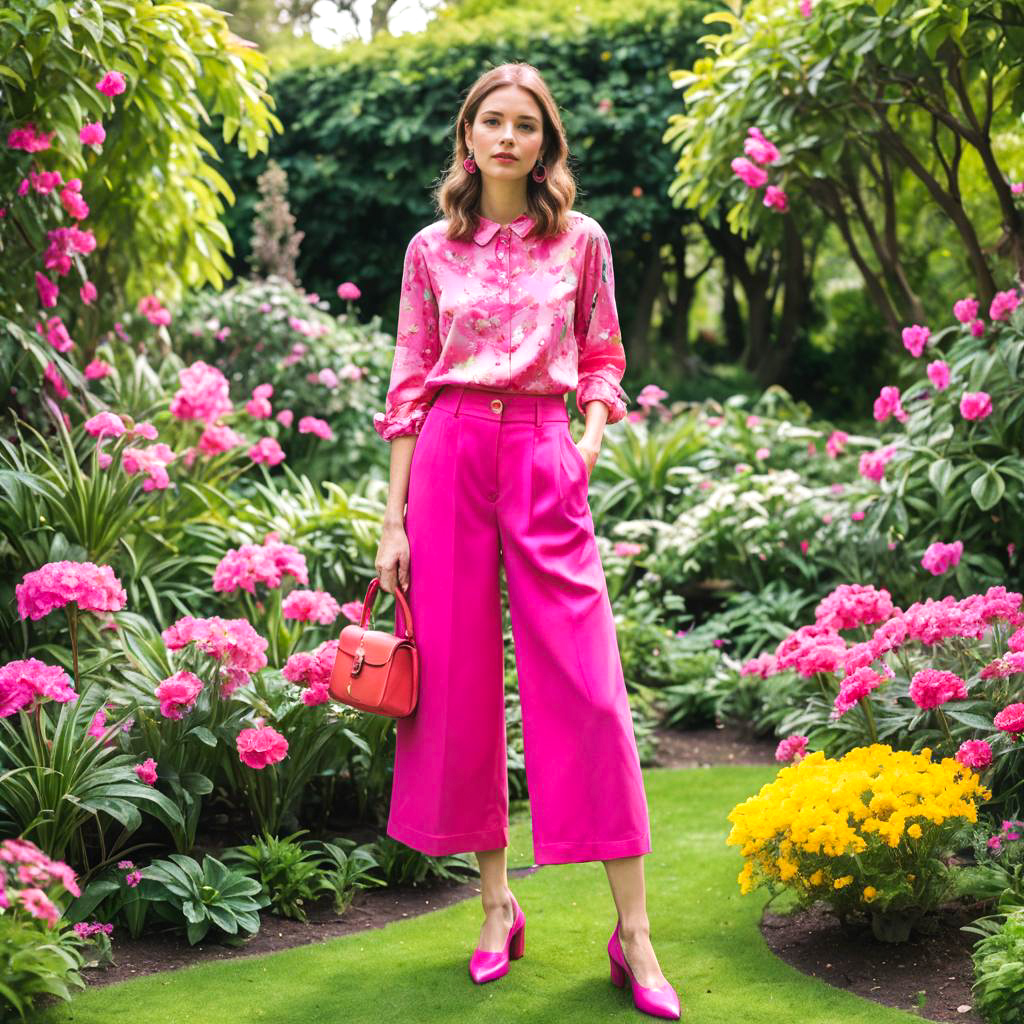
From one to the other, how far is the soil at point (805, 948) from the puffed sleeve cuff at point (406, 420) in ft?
4.07

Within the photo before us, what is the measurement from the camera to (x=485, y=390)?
268 cm

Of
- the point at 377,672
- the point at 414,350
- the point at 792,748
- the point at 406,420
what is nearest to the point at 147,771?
the point at 377,672

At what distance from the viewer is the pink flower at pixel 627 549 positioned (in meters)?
5.58

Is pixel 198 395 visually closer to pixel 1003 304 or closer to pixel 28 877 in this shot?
pixel 28 877

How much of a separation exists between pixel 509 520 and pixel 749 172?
2615mm

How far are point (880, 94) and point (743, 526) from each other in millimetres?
1833

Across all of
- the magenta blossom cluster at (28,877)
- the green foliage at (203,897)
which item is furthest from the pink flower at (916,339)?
the magenta blossom cluster at (28,877)

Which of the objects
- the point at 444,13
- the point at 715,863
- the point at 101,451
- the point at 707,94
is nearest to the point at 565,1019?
the point at 715,863

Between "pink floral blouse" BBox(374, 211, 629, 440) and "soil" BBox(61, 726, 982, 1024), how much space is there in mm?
1255

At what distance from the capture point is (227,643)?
10.3 feet

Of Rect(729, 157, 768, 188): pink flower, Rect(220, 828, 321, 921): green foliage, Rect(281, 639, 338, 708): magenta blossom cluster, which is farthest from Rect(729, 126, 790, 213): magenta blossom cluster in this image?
Rect(220, 828, 321, 921): green foliage

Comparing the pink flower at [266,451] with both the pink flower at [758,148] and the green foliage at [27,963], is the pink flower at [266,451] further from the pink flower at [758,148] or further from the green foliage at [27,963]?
the green foliage at [27,963]

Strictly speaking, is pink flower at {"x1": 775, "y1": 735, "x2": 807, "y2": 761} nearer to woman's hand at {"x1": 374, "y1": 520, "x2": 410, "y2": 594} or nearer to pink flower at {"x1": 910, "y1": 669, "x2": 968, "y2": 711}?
pink flower at {"x1": 910, "y1": 669, "x2": 968, "y2": 711}

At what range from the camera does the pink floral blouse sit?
2.66 meters
